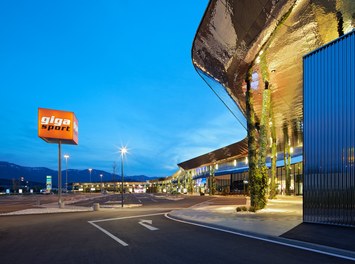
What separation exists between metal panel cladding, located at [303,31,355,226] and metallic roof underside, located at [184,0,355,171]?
5.59 feet

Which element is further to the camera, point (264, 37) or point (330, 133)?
point (264, 37)

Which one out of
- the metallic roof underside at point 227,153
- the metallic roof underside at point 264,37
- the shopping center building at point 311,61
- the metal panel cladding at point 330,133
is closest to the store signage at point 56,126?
the metallic roof underside at point 264,37

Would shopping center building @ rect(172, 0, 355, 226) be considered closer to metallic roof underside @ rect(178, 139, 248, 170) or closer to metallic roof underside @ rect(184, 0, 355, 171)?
metallic roof underside @ rect(184, 0, 355, 171)

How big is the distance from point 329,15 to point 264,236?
32.8 ft

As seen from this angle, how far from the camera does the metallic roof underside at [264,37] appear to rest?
48.4 feet

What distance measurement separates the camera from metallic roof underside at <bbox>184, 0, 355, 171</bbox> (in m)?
14.8

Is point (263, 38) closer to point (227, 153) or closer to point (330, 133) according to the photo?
point (330, 133)

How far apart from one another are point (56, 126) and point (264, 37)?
23366 millimetres

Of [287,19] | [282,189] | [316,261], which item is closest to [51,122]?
[287,19]

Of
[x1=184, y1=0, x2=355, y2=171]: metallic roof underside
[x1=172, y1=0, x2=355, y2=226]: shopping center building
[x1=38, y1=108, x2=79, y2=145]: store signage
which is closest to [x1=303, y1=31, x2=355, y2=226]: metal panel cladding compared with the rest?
[x1=172, y1=0, x2=355, y2=226]: shopping center building

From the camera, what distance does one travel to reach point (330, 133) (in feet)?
47.5

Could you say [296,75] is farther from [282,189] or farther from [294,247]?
[282,189]

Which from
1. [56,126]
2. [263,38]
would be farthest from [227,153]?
[263,38]

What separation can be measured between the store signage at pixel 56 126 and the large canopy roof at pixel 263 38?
1597 cm
